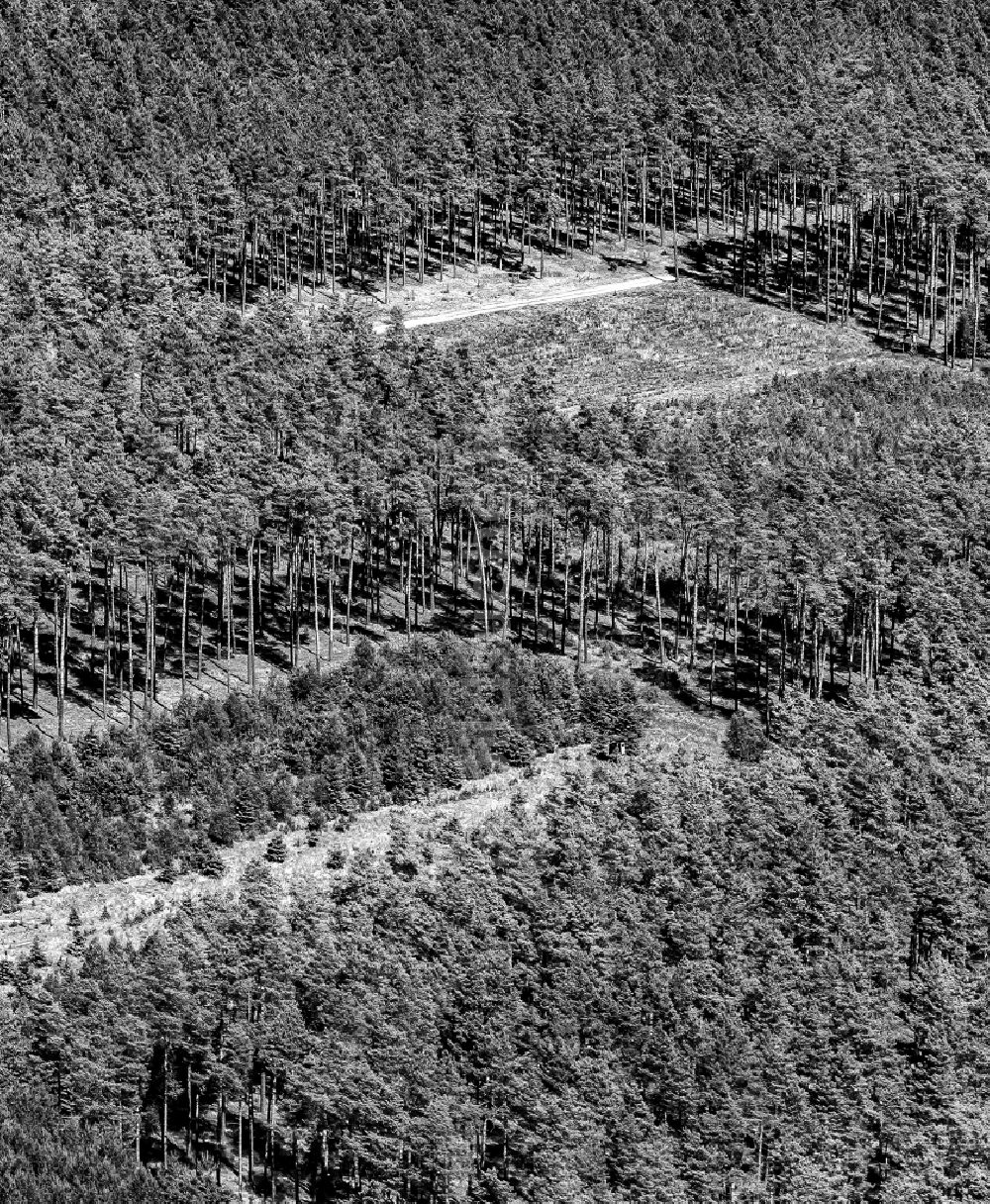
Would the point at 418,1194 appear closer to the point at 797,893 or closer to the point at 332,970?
the point at 332,970

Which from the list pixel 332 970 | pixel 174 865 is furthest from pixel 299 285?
pixel 332 970

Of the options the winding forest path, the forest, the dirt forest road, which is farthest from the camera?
the dirt forest road

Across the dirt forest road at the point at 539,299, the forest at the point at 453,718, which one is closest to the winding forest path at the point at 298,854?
the forest at the point at 453,718

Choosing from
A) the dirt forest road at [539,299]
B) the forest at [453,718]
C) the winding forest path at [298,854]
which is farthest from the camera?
the dirt forest road at [539,299]

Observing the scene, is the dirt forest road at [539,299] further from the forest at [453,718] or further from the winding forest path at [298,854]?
the winding forest path at [298,854]

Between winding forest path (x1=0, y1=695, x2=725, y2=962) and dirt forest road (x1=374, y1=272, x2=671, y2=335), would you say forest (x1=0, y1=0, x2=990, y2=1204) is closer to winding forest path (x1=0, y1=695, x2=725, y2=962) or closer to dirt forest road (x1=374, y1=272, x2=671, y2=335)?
winding forest path (x1=0, y1=695, x2=725, y2=962)

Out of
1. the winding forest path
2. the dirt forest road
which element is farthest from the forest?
the dirt forest road
